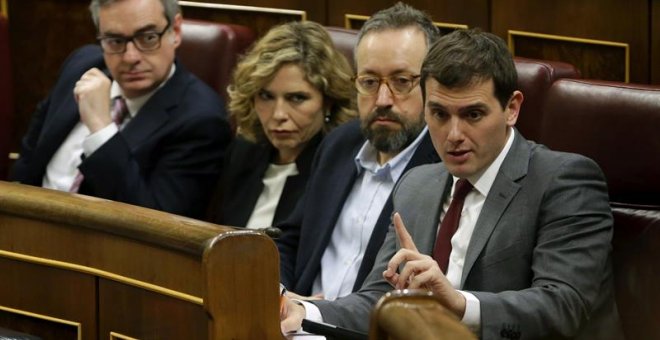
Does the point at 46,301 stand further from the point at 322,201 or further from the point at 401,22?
the point at 401,22

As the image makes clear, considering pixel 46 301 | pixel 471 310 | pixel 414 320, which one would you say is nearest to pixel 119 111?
pixel 46 301

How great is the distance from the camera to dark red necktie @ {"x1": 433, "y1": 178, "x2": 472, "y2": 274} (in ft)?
6.15

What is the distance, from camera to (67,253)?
1.80 m

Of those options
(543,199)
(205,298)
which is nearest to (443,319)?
(205,298)

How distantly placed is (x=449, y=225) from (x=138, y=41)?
0.93 metres

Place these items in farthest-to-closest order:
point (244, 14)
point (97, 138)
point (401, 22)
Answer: point (244, 14) → point (97, 138) → point (401, 22)

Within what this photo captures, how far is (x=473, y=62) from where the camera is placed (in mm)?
1820

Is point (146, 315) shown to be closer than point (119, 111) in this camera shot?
Yes

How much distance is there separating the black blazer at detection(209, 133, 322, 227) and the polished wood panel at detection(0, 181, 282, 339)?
0.61 m

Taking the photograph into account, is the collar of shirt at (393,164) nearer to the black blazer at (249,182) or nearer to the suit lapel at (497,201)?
the black blazer at (249,182)

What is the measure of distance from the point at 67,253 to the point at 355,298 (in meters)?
0.41

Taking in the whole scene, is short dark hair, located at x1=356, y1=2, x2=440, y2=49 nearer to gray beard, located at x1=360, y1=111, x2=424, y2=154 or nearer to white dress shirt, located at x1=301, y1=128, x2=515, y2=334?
gray beard, located at x1=360, y1=111, x2=424, y2=154

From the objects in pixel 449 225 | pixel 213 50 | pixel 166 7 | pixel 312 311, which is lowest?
pixel 312 311

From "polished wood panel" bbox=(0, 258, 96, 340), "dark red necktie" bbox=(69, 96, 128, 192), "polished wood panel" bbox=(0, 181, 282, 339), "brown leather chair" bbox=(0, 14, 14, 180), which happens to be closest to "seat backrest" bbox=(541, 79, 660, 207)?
"polished wood panel" bbox=(0, 181, 282, 339)
